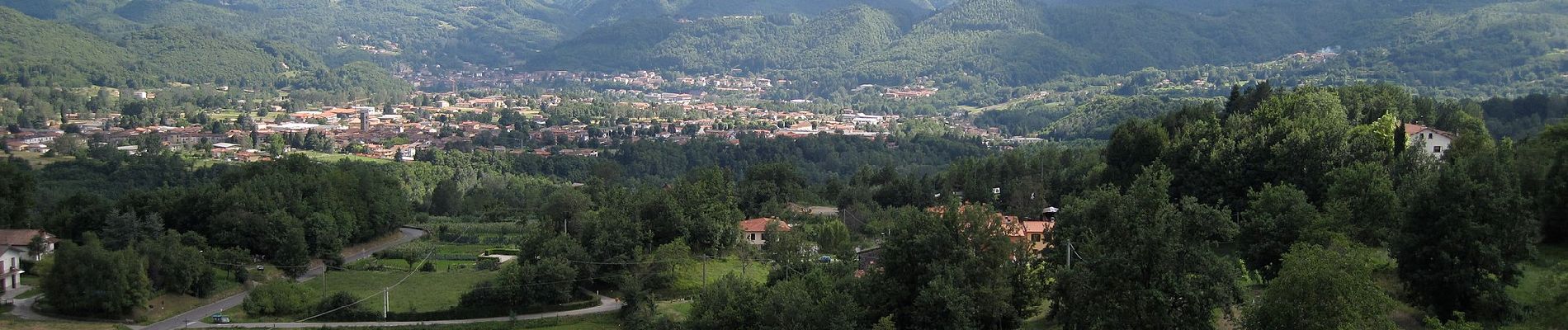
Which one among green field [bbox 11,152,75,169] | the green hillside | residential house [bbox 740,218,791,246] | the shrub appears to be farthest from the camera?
the green hillside

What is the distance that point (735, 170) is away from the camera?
86.9 meters

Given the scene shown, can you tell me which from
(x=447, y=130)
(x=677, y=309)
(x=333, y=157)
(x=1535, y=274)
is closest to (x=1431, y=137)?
(x=1535, y=274)

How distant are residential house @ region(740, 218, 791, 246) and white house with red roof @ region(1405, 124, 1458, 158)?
19890mm

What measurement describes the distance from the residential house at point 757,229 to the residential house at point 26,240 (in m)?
21.8

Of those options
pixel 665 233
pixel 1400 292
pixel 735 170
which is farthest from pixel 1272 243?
pixel 735 170

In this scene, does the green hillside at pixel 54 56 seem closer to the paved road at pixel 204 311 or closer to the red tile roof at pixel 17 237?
the red tile roof at pixel 17 237

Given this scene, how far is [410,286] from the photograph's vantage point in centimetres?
4291

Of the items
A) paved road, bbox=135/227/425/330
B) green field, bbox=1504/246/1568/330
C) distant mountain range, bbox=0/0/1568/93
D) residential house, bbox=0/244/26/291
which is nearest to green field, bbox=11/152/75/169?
paved road, bbox=135/227/425/330

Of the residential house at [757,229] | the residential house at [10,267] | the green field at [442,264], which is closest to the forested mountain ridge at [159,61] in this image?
the green field at [442,264]

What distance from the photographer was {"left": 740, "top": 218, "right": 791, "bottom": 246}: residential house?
151 feet

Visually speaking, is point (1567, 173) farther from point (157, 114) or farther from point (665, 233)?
point (157, 114)

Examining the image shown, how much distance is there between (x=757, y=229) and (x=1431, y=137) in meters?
22.1

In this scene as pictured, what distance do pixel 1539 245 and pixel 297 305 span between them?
31.9m

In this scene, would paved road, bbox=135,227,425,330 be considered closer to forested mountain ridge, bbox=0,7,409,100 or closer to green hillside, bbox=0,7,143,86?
forested mountain ridge, bbox=0,7,409,100
